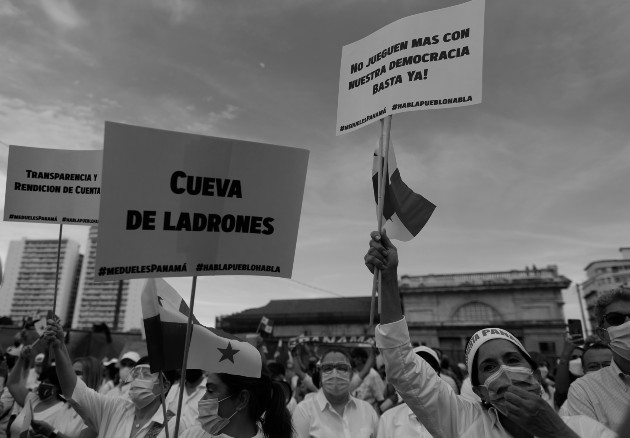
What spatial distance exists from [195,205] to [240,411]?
1.39 metres

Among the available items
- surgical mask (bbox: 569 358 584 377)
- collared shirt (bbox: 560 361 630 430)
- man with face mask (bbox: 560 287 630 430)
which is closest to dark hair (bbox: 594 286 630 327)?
man with face mask (bbox: 560 287 630 430)

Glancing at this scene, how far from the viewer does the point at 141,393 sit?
3742mm

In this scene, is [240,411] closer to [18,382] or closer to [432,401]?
[432,401]

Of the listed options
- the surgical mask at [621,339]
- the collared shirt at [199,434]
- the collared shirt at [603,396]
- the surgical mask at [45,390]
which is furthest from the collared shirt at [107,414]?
the surgical mask at [621,339]

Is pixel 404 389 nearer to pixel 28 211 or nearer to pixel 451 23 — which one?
pixel 451 23

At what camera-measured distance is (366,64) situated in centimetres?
306

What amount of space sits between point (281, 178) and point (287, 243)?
0.40m

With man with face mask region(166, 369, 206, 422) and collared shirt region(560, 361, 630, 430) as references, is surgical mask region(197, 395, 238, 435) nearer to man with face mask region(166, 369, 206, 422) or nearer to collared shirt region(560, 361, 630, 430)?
man with face mask region(166, 369, 206, 422)

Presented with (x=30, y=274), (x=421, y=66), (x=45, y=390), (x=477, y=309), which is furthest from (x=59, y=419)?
(x=30, y=274)

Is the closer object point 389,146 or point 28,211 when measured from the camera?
point 389,146

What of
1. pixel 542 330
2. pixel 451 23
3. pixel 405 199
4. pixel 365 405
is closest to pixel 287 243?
pixel 405 199

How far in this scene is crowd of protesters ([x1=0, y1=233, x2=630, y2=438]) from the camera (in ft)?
6.96

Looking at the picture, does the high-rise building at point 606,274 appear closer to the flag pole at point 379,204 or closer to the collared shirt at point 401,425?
the collared shirt at point 401,425

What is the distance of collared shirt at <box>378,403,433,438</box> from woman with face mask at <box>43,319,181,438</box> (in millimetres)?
1849
